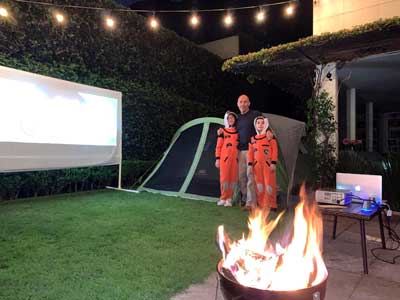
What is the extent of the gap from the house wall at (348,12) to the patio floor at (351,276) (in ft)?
11.4

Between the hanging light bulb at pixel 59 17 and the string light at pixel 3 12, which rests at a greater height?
the hanging light bulb at pixel 59 17

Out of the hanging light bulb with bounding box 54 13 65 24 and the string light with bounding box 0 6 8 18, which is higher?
the hanging light bulb with bounding box 54 13 65 24

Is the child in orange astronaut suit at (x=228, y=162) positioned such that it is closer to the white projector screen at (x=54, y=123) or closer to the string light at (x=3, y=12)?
the white projector screen at (x=54, y=123)

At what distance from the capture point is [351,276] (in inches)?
90.6

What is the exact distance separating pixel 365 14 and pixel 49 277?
5.50 m

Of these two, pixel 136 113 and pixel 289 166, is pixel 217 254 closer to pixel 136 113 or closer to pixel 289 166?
pixel 289 166

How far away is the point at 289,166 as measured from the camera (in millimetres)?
5371

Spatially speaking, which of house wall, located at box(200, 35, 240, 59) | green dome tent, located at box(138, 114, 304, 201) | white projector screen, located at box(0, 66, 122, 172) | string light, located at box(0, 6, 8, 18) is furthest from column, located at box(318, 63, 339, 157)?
house wall, located at box(200, 35, 240, 59)

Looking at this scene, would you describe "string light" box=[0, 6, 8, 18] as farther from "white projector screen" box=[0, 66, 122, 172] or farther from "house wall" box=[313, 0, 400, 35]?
"house wall" box=[313, 0, 400, 35]

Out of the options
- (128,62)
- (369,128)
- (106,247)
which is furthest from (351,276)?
(369,128)

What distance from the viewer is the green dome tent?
5.24 m

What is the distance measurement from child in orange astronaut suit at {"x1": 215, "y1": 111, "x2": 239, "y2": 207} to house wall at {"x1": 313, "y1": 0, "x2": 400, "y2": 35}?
2.49 metres

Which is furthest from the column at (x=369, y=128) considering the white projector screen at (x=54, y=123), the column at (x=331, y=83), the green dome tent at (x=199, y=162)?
the white projector screen at (x=54, y=123)

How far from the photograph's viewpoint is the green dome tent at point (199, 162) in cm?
524
